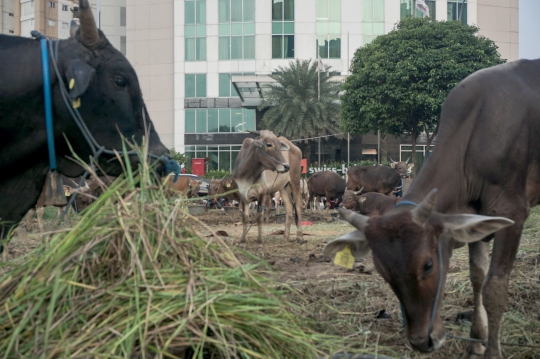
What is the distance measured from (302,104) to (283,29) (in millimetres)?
9866

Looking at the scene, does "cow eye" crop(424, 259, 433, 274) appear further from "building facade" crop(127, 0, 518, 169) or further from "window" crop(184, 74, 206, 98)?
"window" crop(184, 74, 206, 98)

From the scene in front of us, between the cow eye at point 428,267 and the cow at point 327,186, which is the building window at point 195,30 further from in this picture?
the cow eye at point 428,267

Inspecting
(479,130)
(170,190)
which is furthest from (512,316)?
(170,190)

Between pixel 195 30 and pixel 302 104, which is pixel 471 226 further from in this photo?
pixel 195 30

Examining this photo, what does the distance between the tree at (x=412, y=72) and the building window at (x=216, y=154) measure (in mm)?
13654

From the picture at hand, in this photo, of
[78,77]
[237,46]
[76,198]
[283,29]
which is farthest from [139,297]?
[237,46]

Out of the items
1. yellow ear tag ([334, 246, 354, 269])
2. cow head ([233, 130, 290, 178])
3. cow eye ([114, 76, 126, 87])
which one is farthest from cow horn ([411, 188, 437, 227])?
cow head ([233, 130, 290, 178])

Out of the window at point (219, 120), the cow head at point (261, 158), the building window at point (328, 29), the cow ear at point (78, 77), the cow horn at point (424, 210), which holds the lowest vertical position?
the cow horn at point (424, 210)

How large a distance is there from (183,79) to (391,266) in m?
43.7

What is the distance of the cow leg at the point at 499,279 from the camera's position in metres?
4.00

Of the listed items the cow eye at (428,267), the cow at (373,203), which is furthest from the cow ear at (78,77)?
the cow at (373,203)

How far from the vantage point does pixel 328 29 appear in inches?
1751

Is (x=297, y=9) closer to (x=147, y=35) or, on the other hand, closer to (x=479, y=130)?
(x=147, y=35)

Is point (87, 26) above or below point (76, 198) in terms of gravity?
above
